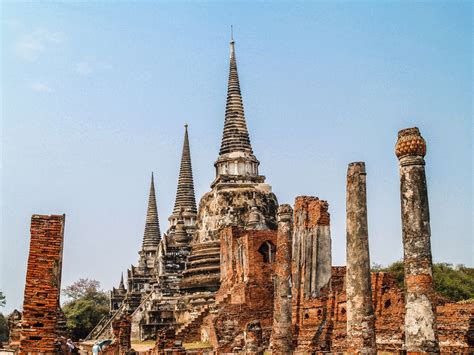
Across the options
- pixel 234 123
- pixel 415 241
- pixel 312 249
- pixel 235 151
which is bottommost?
pixel 415 241

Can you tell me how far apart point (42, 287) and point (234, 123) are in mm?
29153

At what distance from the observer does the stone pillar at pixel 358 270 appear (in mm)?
11711

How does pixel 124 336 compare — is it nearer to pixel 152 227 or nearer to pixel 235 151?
pixel 235 151

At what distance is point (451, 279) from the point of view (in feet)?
119

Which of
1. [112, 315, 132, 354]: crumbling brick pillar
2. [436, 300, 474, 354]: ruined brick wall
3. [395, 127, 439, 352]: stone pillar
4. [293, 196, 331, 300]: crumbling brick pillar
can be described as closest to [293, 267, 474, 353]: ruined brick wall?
[436, 300, 474, 354]: ruined brick wall

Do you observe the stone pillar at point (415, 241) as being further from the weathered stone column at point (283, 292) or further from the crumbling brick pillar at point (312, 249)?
the crumbling brick pillar at point (312, 249)

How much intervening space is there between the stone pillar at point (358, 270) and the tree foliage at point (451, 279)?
68.0 feet

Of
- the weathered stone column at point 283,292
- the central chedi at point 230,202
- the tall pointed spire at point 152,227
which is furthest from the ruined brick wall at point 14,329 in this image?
the tall pointed spire at point 152,227

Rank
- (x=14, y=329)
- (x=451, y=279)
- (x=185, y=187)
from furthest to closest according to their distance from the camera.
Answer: (x=185, y=187) → (x=451, y=279) → (x=14, y=329)

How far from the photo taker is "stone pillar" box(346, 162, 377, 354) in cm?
1171

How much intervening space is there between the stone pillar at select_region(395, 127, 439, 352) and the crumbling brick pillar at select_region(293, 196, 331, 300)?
9.99 meters

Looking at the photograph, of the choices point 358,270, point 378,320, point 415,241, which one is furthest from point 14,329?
point 415,241

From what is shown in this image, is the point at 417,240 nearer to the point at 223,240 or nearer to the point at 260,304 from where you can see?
the point at 260,304

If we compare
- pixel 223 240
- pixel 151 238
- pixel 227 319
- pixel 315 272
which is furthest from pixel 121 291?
pixel 315 272
